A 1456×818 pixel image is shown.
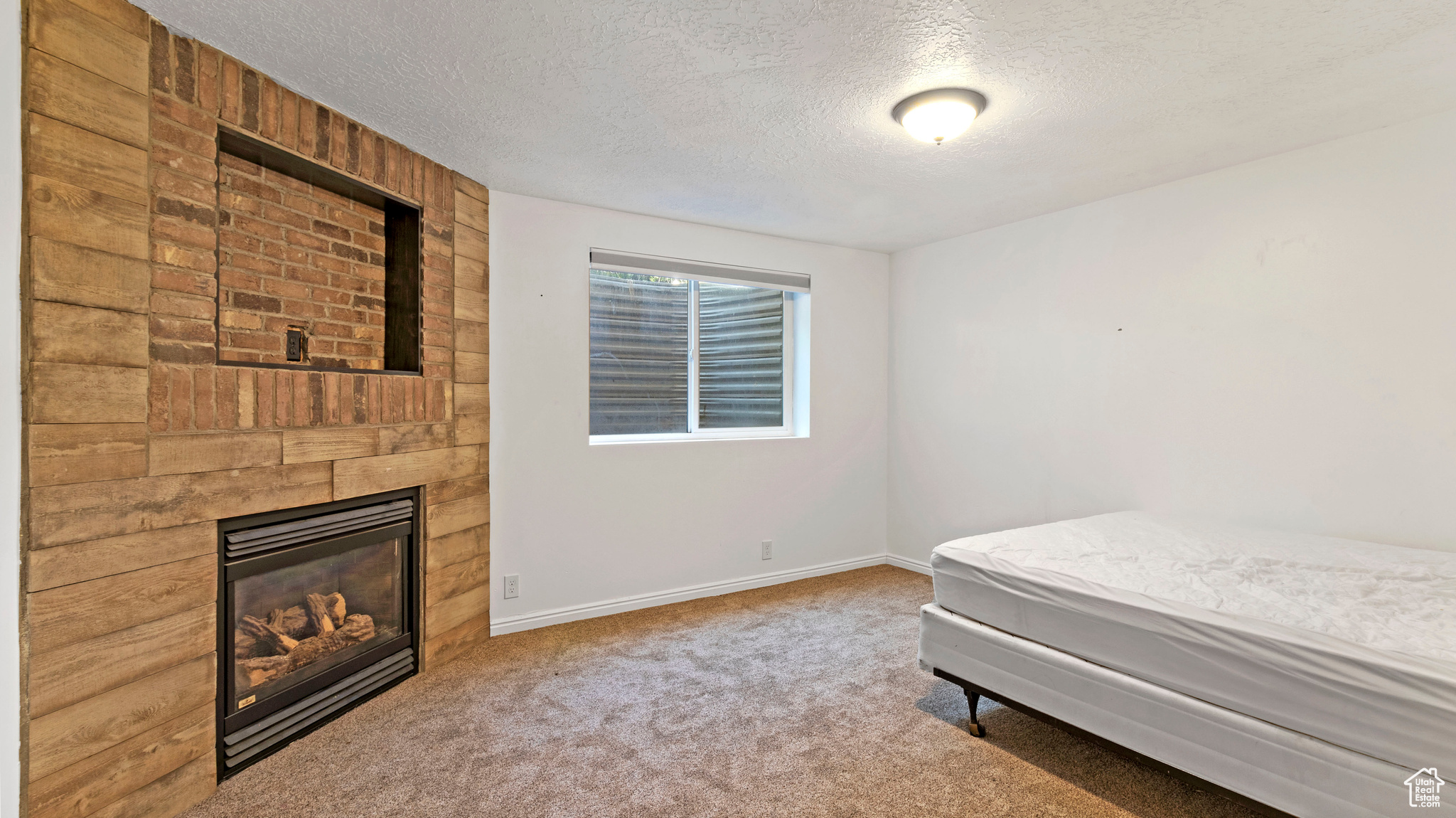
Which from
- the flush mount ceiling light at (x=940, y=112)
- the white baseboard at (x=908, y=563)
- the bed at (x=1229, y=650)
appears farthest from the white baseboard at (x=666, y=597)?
the flush mount ceiling light at (x=940, y=112)

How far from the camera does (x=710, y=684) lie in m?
2.71

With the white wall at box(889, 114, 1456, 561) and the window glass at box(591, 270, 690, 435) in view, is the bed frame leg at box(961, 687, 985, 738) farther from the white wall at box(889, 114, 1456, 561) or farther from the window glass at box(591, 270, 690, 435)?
the window glass at box(591, 270, 690, 435)

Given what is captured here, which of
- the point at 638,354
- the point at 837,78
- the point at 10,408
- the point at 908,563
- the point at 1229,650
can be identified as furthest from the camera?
the point at 908,563

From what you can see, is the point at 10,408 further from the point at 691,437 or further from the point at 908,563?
the point at 908,563

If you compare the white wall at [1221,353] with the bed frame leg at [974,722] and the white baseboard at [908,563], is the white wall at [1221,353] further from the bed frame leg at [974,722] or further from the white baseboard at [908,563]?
the bed frame leg at [974,722]

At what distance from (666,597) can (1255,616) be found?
278 cm

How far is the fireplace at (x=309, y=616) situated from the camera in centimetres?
207

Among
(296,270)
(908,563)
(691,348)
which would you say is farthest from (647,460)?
(908,563)

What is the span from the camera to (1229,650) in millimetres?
1688

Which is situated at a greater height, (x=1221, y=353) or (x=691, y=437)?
(x=1221, y=353)

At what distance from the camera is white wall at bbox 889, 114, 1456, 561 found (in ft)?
8.15

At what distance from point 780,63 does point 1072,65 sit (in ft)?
3.03

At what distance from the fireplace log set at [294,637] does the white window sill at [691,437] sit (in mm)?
1431

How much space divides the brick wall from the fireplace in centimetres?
63
